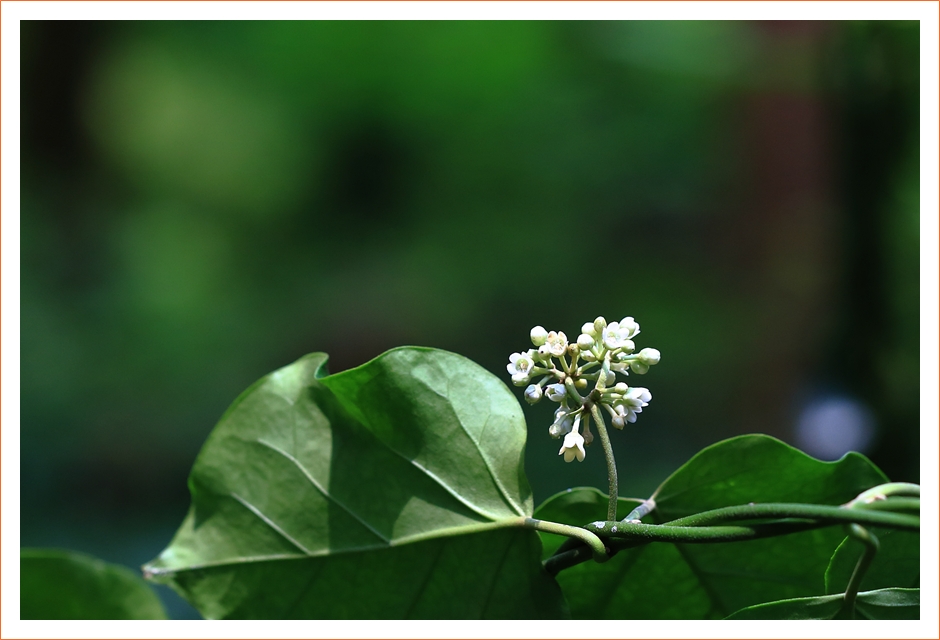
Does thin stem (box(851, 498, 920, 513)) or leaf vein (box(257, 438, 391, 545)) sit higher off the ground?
thin stem (box(851, 498, 920, 513))

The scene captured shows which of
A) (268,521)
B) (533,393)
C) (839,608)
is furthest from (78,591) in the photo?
(839,608)

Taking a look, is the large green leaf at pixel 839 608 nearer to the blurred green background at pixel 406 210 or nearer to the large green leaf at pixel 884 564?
the large green leaf at pixel 884 564

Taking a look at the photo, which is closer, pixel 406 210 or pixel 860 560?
pixel 860 560

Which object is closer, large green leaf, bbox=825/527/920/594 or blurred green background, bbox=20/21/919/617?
large green leaf, bbox=825/527/920/594

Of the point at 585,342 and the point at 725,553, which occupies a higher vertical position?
the point at 585,342

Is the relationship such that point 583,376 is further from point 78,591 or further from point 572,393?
point 78,591

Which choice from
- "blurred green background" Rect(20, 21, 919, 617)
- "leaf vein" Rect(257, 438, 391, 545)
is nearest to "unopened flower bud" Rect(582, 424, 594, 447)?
"leaf vein" Rect(257, 438, 391, 545)

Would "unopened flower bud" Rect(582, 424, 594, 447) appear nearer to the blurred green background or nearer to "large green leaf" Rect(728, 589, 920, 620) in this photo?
"large green leaf" Rect(728, 589, 920, 620)
